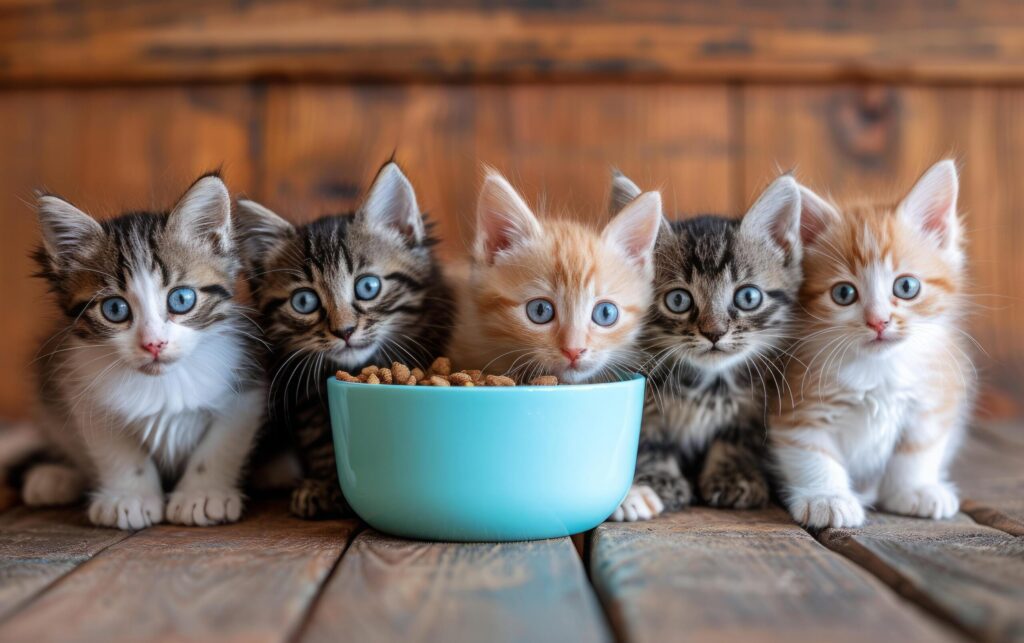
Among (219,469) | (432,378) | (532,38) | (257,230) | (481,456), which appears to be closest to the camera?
(481,456)

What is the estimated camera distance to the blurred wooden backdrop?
219 centimetres

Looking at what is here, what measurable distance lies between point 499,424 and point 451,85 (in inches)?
53.1

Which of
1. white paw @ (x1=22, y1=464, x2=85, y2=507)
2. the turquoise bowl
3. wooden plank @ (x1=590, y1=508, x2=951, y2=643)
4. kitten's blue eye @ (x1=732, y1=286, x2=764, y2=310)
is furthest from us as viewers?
white paw @ (x1=22, y1=464, x2=85, y2=507)

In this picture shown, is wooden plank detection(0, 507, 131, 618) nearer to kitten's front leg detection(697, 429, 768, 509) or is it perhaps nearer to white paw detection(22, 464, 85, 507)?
white paw detection(22, 464, 85, 507)

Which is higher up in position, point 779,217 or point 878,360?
point 779,217

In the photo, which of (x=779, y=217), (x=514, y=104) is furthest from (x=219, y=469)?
(x=514, y=104)

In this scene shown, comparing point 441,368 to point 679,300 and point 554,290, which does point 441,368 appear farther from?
point 679,300

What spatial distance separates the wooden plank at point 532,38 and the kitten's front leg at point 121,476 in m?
1.12

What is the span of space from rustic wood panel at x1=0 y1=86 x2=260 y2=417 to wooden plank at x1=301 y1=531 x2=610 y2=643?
4.77 ft

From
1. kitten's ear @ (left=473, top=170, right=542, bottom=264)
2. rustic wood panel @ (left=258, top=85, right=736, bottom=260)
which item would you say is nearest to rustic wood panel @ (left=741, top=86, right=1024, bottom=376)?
rustic wood panel @ (left=258, top=85, right=736, bottom=260)

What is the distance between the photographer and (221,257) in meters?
1.59

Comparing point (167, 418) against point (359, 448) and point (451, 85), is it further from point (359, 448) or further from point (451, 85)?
point (451, 85)

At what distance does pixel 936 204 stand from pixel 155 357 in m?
1.51

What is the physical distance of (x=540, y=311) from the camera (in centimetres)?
152
